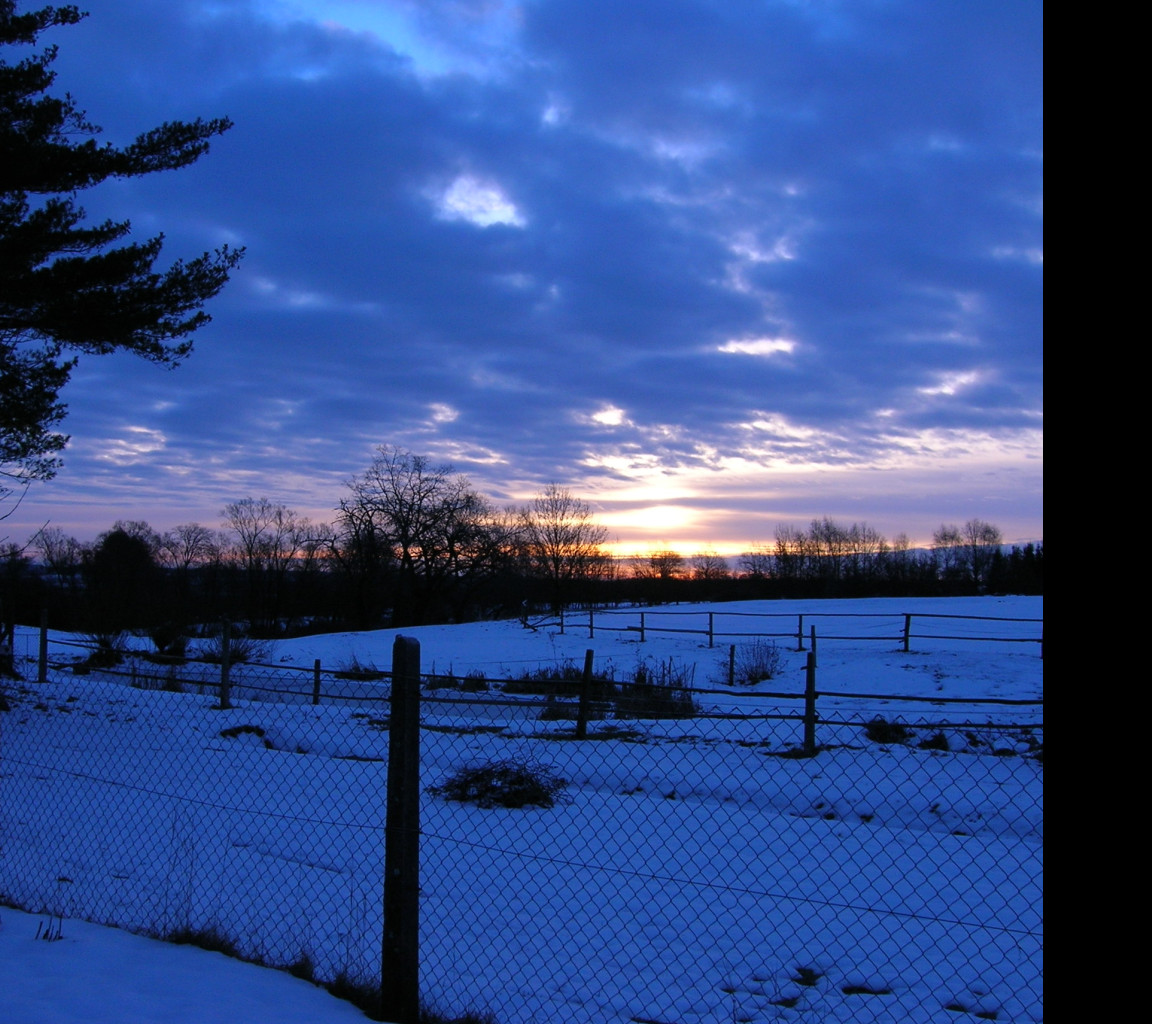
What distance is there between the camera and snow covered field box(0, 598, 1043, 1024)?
5.08m

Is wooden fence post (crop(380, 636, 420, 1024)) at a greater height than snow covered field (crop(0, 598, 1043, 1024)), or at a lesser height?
greater

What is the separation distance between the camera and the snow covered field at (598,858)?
200 inches

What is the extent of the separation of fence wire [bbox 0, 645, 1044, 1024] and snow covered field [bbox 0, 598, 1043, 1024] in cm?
3

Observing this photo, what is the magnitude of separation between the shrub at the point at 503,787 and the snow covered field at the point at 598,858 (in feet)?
0.71

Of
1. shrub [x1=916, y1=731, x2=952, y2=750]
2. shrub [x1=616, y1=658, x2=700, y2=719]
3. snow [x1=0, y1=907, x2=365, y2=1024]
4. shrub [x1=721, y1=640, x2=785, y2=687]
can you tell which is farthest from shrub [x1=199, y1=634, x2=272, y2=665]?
snow [x1=0, y1=907, x2=365, y2=1024]

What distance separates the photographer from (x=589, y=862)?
24.8 ft

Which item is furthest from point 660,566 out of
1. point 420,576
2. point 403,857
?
point 403,857

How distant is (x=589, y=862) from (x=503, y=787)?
2379 mm

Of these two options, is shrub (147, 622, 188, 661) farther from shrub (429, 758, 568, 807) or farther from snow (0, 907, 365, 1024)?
snow (0, 907, 365, 1024)

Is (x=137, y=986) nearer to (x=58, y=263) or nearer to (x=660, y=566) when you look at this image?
(x=58, y=263)
